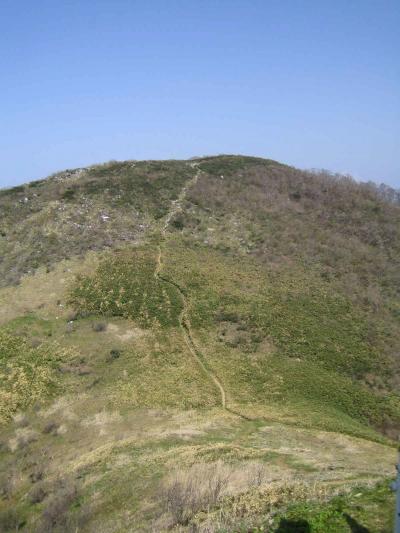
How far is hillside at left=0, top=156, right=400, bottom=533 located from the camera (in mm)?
17469

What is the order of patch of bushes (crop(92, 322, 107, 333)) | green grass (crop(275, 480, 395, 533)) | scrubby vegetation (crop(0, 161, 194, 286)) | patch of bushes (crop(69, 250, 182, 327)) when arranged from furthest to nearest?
scrubby vegetation (crop(0, 161, 194, 286)) → patch of bushes (crop(69, 250, 182, 327)) → patch of bushes (crop(92, 322, 107, 333)) → green grass (crop(275, 480, 395, 533))

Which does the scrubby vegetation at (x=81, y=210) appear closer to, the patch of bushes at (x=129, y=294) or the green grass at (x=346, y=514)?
the patch of bushes at (x=129, y=294)

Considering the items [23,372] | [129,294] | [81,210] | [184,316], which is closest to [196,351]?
[184,316]

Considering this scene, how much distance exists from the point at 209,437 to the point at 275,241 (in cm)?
3129

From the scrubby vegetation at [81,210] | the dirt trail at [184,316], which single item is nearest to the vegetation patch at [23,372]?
the dirt trail at [184,316]

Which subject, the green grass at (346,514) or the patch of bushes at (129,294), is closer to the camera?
the green grass at (346,514)

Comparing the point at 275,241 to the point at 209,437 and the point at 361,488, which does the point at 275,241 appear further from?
the point at 361,488

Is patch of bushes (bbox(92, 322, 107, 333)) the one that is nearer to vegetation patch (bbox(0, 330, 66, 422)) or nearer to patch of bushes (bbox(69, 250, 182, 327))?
patch of bushes (bbox(69, 250, 182, 327))

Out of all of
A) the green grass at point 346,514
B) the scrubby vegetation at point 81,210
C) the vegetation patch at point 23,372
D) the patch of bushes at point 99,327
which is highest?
the scrubby vegetation at point 81,210

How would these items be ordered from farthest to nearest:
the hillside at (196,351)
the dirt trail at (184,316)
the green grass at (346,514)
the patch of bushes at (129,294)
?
the patch of bushes at (129,294) < the dirt trail at (184,316) < the hillside at (196,351) < the green grass at (346,514)

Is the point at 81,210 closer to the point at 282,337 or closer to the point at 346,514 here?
the point at 282,337

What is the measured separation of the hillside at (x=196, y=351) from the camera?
17.5 meters

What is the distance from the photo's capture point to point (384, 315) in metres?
42.4

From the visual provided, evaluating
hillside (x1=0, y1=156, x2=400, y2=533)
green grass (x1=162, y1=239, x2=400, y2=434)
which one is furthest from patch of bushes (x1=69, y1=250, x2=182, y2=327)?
green grass (x1=162, y1=239, x2=400, y2=434)
